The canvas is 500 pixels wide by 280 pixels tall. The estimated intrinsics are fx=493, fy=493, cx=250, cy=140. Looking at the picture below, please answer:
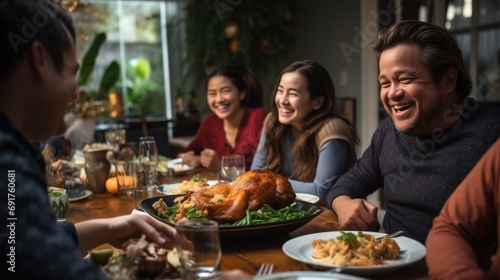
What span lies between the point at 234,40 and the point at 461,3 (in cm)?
241

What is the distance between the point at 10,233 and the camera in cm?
79

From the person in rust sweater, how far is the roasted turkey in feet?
1.64

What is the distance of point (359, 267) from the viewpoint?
1.02 metres

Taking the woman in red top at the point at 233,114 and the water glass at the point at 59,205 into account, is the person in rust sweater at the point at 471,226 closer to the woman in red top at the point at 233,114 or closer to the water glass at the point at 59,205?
the water glass at the point at 59,205

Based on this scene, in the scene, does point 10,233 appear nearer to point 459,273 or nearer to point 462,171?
point 459,273

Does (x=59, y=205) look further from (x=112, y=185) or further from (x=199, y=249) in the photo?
(x=199, y=249)

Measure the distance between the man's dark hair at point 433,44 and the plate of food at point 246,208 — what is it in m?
0.57

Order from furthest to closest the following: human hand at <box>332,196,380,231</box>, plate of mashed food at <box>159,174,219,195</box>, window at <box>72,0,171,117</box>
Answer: window at <box>72,0,171,117</box>, plate of mashed food at <box>159,174,219,195</box>, human hand at <box>332,196,380,231</box>

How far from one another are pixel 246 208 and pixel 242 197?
0.11 ft

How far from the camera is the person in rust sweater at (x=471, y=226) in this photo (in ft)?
3.28

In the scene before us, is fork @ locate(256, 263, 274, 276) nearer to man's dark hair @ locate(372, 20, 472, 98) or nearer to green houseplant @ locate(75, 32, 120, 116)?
man's dark hair @ locate(372, 20, 472, 98)

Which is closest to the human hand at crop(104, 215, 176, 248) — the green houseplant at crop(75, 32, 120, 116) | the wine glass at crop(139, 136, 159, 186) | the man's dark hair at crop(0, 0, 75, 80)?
the man's dark hair at crop(0, 0, 75, 80)

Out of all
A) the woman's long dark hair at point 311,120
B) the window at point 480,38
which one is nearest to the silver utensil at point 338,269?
the woman's long dark hair at point 311,120

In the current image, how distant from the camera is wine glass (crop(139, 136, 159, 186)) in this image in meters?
2.29
